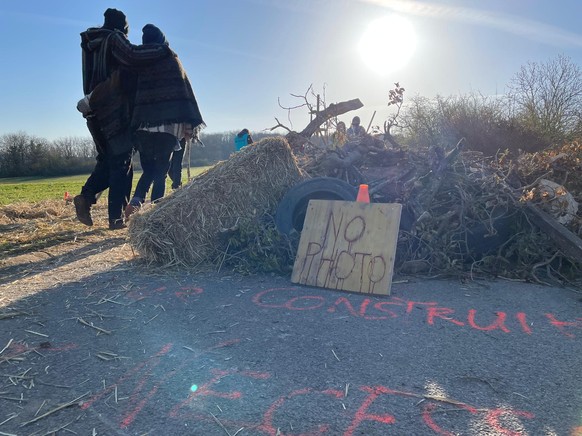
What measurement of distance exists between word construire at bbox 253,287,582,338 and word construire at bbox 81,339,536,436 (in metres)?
1.05

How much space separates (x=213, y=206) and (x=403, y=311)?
2448 mm

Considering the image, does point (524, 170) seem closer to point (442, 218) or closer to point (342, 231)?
point (442, 218)

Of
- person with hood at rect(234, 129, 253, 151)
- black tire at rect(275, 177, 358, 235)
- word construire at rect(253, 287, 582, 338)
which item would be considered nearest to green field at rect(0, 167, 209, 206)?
person with hood at rect(234, 129, 253, 151)

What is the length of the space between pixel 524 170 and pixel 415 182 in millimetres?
1602

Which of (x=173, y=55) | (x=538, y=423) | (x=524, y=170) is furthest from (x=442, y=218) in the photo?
(x=173, y=55)

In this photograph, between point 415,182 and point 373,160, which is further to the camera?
point 373,160

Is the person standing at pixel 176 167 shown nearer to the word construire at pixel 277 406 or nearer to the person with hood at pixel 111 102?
the person with hood at pixel 111 102

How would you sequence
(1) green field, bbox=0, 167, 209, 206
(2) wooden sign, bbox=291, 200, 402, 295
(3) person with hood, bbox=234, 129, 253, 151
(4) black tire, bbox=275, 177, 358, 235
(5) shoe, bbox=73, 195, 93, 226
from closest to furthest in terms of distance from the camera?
1. (2) wooden sign, bbox=291, 200, 402, 295
2. (4) black tire, bbox=275, 177, 358, 235
3. (5) shoe, bbox=73, 195, 93, 226
4. (3) person with hood, bbox=234, 129, 253, 151
5. (1) green field, bbox=0, 167, 209, 206

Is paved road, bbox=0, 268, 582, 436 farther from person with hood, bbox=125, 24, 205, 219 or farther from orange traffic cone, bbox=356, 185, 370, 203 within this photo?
person with hood, bbox=125, 24, 205, 219

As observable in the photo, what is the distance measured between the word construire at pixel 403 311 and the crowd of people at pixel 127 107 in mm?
2847

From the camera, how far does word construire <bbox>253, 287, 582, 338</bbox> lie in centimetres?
320

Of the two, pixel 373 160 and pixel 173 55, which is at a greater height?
pixel 173 55

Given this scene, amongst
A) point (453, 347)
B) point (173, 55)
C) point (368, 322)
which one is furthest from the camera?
point (173, 55)

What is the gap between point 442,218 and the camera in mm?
4816
